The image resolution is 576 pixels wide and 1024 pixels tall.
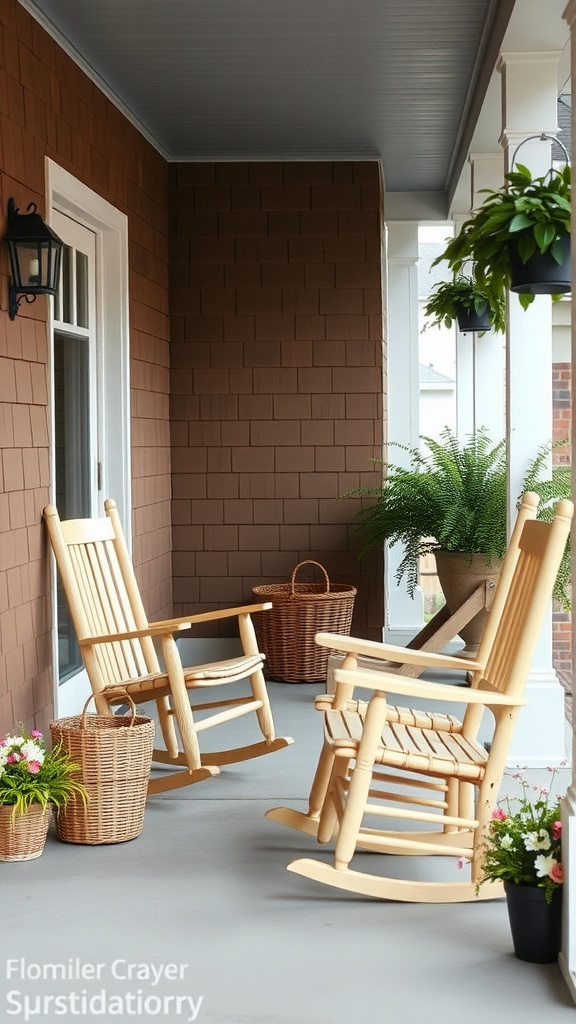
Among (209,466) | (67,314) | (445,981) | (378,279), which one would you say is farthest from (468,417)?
(445,981)

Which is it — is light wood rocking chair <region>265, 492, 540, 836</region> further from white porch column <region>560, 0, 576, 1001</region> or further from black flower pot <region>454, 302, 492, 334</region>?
black flower pot <region>454, 302, 492, 334</region>

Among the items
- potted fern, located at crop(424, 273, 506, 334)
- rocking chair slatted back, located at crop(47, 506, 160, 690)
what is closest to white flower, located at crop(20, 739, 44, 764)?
rocking chair slatted back, located at crop(47, 506, 160, 690)

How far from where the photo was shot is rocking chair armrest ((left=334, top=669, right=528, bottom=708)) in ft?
9.34

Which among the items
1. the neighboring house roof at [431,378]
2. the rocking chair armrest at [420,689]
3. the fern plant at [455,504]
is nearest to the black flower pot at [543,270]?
the rocking chair armrest at [420,689]

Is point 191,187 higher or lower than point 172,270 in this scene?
higher

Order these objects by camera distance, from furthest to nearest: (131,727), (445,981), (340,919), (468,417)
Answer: (468,417) → (131,727) → (340,919) → (445,981)

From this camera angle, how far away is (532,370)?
421 centimetres

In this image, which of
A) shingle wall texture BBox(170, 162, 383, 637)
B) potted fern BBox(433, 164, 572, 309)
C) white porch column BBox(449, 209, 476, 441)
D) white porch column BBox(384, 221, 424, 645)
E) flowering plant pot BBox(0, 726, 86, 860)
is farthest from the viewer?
white porch column BBox(384, 221, 424, 645)

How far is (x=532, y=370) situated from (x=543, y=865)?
7.07 ft

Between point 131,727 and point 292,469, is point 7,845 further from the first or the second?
point 292,469

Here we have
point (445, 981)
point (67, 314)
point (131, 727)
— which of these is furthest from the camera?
point (67, 314)

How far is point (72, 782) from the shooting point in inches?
134

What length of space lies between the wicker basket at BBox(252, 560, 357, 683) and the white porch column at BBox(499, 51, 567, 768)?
1769mm

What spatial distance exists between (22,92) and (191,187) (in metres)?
2.59
